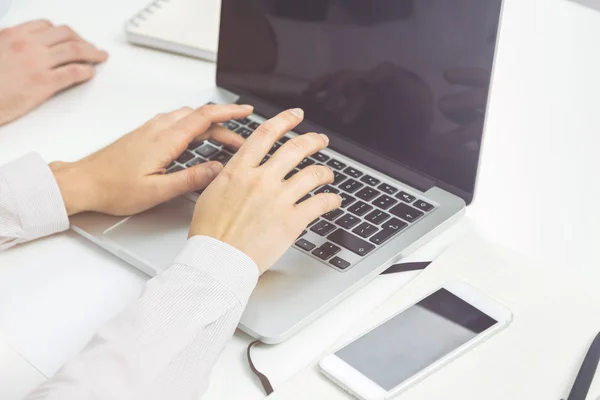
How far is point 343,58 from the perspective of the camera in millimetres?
863

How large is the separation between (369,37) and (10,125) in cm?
48

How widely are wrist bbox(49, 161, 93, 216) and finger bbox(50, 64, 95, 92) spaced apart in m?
0.24

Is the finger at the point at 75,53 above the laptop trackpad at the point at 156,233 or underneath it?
above

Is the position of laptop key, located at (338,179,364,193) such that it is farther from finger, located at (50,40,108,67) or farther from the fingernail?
finger, located at (50,40,108,67)

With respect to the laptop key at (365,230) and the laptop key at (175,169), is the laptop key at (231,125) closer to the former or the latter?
the laptop key at (175,169)

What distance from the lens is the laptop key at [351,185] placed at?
2.69 ft

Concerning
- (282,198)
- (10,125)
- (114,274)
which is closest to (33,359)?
(114,274)

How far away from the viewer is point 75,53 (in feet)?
3.52

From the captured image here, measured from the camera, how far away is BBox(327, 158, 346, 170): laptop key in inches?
33.6

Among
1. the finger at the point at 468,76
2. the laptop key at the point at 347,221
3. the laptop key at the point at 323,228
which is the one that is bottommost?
the laptop key at the point at 323,228

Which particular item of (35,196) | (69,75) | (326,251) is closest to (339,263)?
(326,251)

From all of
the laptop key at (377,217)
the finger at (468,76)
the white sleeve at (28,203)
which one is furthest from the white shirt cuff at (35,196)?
the finger at (468,76)

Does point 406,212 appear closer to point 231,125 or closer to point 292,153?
point 292,153

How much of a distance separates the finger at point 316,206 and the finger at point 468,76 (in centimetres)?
17
